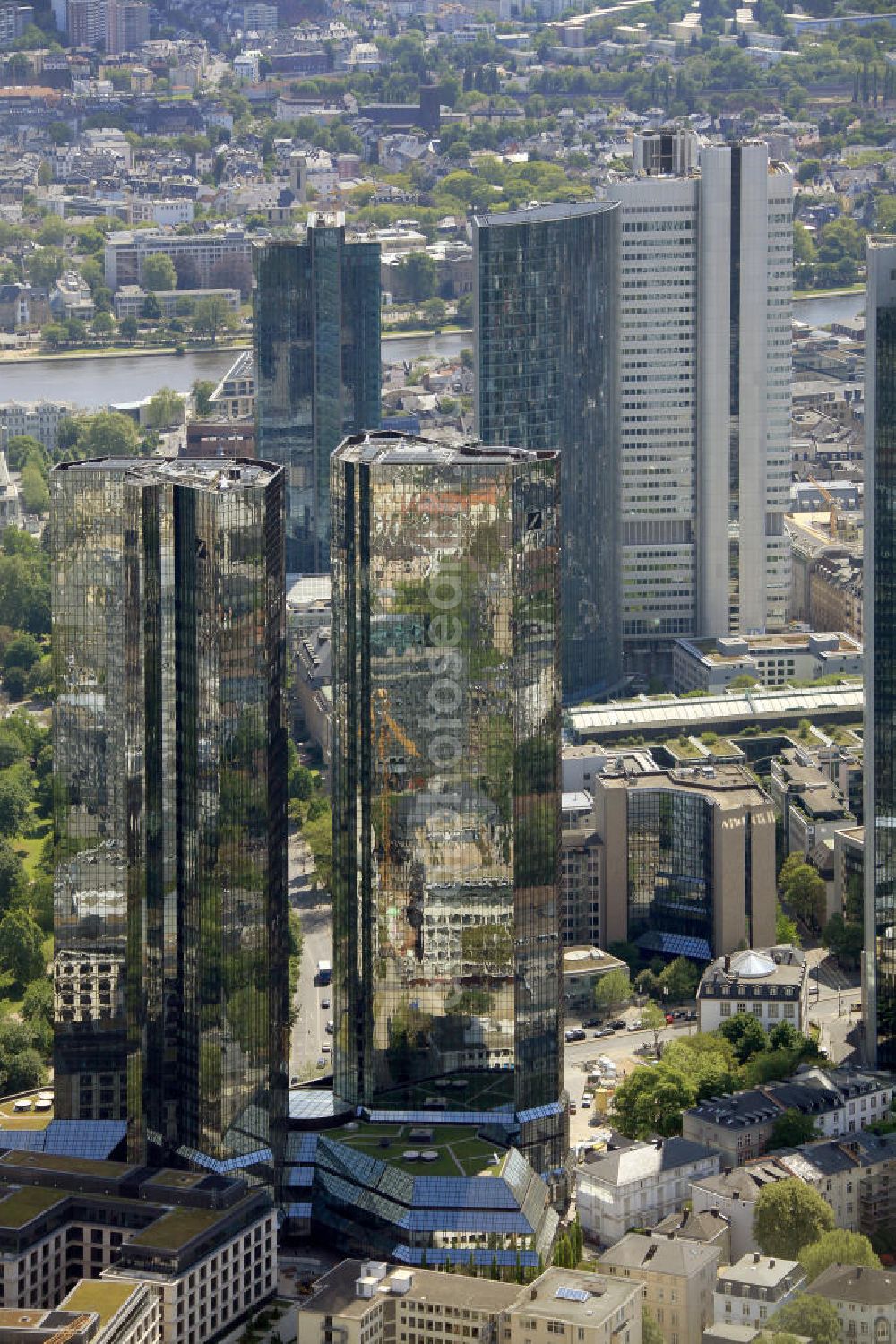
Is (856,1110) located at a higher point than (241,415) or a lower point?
lower

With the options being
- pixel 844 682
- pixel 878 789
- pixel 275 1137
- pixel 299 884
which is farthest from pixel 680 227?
pixel 275 1137

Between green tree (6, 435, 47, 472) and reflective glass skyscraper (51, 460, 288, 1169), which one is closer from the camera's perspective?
reflective glass skyscraper (51, 460, 288, 1169)

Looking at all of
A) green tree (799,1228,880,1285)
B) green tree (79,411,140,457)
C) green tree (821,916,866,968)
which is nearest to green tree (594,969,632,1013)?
green tree (821,916,866,968)

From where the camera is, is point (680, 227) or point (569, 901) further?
point (680, 227)

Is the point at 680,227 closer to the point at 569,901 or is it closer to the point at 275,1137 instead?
the point at 569,901

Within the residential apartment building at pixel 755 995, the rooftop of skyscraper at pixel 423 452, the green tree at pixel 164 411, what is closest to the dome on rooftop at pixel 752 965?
the residential apartment building at pixel 755 995

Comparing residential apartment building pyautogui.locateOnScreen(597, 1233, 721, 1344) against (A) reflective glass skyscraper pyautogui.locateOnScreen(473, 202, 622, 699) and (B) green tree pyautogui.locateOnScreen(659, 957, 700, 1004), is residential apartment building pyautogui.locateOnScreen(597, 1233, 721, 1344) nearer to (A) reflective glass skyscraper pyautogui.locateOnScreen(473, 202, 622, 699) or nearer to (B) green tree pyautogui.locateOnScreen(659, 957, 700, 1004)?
(B) green tree pyautogui.locateOnScreen(659, 957, 700, 1004)

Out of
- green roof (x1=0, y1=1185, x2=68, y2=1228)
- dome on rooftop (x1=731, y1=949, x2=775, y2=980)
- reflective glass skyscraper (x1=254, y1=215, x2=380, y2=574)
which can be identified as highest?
reflective glass skyscraper (x1=254, y1=215, x2=380, y2=574)
